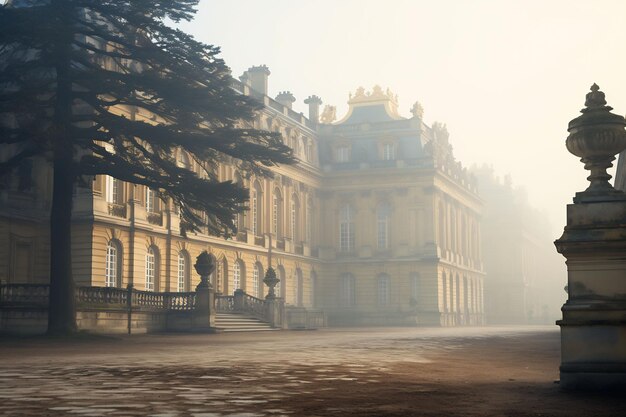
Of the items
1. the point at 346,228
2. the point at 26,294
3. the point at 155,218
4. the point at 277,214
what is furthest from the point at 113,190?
the point at 346,228

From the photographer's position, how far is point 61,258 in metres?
29.6

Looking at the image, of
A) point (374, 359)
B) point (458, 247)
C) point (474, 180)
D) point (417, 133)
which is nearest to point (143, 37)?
point (374, 359)

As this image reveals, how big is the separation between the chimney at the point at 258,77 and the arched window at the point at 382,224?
54.2 ft

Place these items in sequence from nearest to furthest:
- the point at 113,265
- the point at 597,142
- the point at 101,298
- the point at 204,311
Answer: the point at 597,142
the point at 101,298
the point at 204,311
the point at 113,265

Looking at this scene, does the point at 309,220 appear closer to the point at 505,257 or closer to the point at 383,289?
the point at 383,289

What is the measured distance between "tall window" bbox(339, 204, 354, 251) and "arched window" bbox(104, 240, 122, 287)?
1449 inches

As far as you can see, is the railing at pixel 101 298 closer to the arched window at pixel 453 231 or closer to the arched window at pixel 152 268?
the arched window at pixel 152 268

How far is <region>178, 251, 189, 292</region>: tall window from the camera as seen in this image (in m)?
53.5

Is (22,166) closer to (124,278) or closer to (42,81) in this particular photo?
(42,81)

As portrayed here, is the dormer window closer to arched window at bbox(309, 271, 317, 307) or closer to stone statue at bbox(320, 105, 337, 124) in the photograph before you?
stone statue at bbox(320, 105, 337, 124)

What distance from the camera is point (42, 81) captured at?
28.2 m

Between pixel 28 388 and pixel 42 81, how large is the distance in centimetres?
1962

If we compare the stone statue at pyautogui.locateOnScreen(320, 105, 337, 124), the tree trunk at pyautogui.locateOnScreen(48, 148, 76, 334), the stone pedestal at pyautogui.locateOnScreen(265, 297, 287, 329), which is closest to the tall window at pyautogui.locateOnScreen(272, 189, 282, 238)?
the stone statue at pyautogui.locateOnScreen(320, 105, 337, 124)

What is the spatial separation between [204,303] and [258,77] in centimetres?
3494
